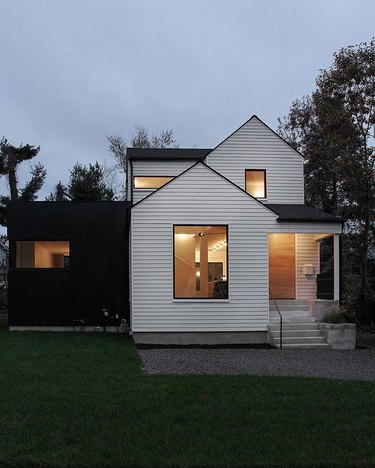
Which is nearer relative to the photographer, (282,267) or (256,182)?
(282,267)

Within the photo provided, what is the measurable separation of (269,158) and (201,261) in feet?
18.4

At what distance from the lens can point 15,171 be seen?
103 ft

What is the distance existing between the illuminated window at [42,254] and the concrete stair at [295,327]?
6.73 metres

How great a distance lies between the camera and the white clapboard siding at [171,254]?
14703 millimetres

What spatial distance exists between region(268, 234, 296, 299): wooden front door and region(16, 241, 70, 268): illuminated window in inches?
253

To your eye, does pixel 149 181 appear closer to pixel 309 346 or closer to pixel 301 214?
pixel 301 214

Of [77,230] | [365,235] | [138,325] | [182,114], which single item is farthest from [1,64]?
[182,114]

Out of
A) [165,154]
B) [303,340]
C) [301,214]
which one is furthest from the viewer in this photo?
[165,154]

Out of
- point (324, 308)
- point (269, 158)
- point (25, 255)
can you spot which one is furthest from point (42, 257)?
point (324, 308)

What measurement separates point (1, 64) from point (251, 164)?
10052 mm

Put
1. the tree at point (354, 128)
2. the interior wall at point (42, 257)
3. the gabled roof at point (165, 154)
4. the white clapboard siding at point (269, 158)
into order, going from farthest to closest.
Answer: the tree at point (354, 128)
the gabled roof at point (165, 154)
the white clapboard siding at point (269, 158)
the interior wall at point (42, 257)

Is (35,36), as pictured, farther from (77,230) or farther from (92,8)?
(77,230)

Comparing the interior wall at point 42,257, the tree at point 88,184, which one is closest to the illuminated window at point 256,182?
the interior wall at point 42,257

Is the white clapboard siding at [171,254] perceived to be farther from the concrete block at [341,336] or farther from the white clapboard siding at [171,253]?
the concrete block at [341,336]
